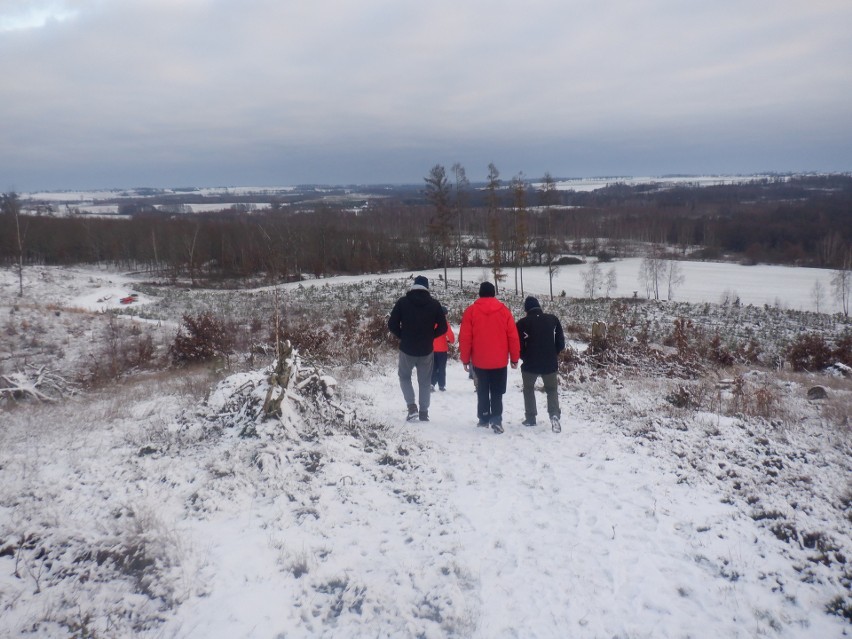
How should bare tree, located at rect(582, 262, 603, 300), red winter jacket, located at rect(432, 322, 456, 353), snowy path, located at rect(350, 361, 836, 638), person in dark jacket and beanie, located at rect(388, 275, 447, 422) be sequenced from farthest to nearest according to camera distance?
1. bare tree, located at rect(582, 262, 603, 300)
2. red winter jacket, located at rect(432, 322, 456, 353)
3. person in dark jacket and beanie, located at rect(388, 275, 447, 422)
4. snowy path, located at rect(350, 361, 836, 638)

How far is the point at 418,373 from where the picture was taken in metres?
6.38

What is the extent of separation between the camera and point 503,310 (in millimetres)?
5848

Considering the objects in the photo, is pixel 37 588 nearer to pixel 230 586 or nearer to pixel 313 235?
pixel 230 586

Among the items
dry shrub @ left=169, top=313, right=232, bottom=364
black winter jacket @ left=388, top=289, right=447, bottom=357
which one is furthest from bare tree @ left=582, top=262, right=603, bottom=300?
black winter jacket @ left=388, top=289, right=447, bottom=357

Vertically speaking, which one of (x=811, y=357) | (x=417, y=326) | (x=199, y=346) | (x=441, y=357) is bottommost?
(x=811, y=357)

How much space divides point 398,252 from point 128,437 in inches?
2298

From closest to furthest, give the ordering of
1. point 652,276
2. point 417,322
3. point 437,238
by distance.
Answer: point 417,322, point 437,238, point 652,276

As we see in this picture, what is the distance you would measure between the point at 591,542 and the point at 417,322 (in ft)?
10.5

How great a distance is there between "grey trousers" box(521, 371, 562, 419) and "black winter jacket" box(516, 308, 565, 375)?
0.35 feet

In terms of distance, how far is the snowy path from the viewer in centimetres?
309

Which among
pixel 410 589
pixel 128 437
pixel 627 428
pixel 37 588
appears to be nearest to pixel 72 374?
pixel 128 437

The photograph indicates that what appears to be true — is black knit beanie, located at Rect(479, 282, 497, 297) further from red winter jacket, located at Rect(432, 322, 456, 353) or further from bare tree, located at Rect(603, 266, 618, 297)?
bare tree, located at Rect(603, 266, 618, 297)

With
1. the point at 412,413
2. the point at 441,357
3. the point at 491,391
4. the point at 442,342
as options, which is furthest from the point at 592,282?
the point at 412,413

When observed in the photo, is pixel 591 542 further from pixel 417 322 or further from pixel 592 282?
pixel 592 282
